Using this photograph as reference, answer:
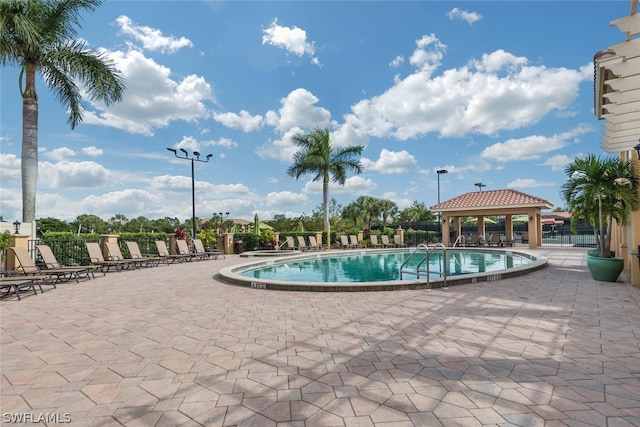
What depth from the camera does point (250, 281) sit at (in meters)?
7.99

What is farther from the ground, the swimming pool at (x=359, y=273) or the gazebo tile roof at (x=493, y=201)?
the gazebo tile roof at (x=493, y=201)

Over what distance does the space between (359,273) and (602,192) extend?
7.17 meters

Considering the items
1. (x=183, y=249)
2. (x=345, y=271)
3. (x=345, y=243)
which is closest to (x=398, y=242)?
(x=345, y=243)

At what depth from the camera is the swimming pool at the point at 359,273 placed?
7.33 m

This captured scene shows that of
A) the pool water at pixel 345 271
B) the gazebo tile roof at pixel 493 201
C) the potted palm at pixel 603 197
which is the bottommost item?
the pool water at pixel 345 271

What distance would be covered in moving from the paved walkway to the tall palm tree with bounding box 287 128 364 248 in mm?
17952

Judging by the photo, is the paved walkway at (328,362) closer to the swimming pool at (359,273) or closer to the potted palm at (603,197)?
the swimming pool at (359,273)

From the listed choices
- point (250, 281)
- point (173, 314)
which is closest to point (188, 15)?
point (250, 281)

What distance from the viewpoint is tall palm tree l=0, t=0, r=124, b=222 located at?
12219 millimetres

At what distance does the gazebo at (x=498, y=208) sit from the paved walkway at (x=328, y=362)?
1709 centimetres

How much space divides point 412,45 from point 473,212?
528 inches

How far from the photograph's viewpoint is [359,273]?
1195 cm

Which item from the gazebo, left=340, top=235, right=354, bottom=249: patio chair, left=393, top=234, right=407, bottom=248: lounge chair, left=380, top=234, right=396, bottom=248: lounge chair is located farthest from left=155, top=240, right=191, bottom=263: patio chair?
the gazebo

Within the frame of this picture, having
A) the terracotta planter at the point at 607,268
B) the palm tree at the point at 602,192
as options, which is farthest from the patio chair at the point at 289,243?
the terracotta planter at the point at 607,268
